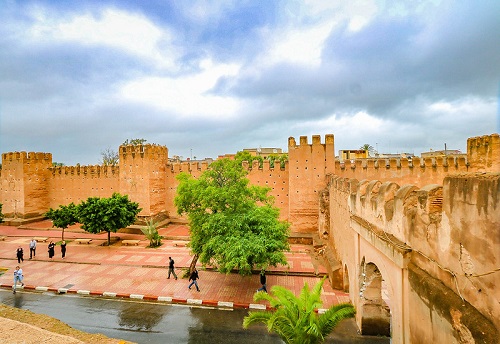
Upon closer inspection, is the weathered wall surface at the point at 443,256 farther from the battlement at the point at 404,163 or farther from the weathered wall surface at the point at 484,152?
the weathered wall surface at the point at 484,152

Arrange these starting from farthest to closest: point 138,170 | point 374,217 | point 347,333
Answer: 1. point 138,170
2. point 347,333
3. point 374,217

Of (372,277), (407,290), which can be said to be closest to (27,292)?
(372,277)

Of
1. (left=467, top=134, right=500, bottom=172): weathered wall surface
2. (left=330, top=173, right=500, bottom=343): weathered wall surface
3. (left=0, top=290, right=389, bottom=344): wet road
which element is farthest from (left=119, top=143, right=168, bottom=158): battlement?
(left=467, top=134, right=500, bottom=172): weathered wall surface

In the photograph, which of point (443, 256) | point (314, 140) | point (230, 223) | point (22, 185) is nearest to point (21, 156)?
point (22, 185)

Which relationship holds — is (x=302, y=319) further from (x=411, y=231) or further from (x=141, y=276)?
(x=141, y=276)

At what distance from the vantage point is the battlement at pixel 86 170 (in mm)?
26750

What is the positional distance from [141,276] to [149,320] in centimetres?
444

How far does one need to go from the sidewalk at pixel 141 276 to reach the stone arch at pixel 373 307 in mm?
2152

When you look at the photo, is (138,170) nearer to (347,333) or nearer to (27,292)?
(27,292)

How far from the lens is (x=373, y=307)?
852 centimetres

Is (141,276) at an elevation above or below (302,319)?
below

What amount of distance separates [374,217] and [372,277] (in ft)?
6.75

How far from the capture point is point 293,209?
20625mm

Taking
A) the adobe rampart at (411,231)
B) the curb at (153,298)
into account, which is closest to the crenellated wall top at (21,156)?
the curb at (153,298)
